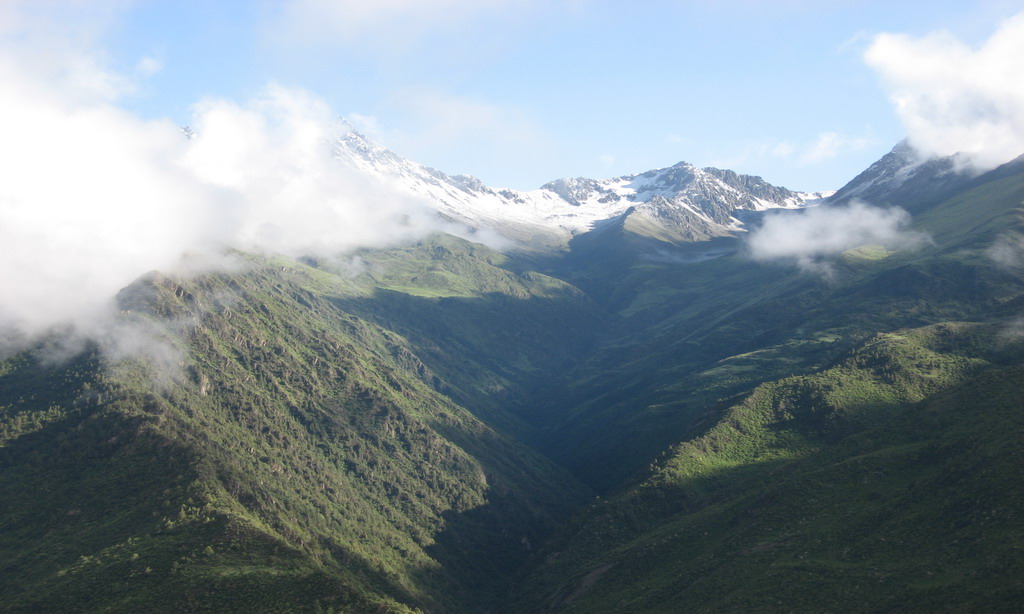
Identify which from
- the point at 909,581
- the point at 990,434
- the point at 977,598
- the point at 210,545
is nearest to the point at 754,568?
the point at 909,581

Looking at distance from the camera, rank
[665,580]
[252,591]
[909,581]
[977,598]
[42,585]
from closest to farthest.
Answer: [977,598]
[909,581]
[252,591]
[42,585]
[665,580]

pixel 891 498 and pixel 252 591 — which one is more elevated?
pixel 252 591

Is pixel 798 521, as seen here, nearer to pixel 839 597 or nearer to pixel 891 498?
pixel 891 498

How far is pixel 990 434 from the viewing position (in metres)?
187

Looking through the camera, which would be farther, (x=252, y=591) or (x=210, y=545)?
(x=210, y=545)

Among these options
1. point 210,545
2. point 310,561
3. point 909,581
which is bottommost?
point 909,581

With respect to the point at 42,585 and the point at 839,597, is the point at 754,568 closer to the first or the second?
→ the point at 839,597

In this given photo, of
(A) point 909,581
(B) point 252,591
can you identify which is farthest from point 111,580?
(A) point 909,581

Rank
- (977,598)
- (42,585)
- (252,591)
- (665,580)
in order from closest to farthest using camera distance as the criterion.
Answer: (977,598) < (252,591) < (42,585) < (665,580)

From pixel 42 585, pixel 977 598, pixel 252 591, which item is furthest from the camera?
pixel 42 585

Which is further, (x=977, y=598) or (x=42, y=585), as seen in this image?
(x=42, y=585)

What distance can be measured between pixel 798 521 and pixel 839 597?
43.6 metres

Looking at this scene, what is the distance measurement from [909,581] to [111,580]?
578 ft

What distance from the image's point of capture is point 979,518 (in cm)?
15488
